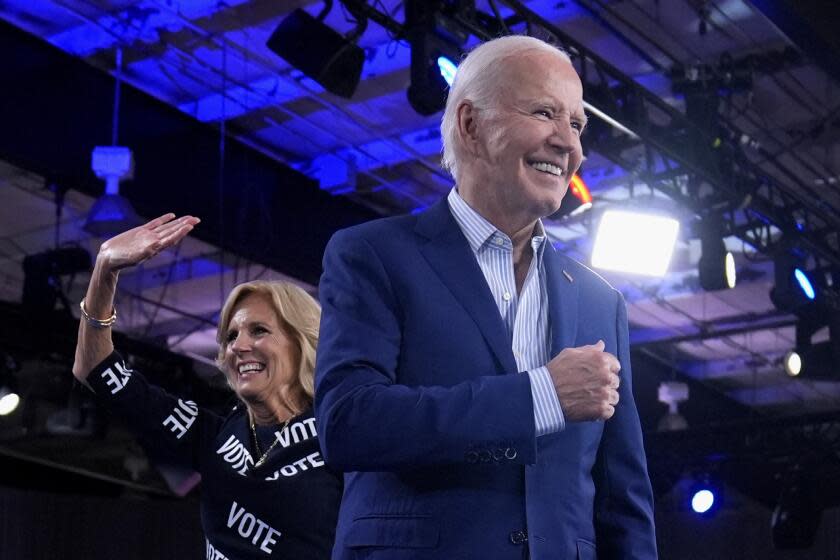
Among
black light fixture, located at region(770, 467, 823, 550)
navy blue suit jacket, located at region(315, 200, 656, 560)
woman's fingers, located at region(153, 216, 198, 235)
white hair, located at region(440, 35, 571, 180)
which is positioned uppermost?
black light fixture, located at region(770, 467, 823, 550)

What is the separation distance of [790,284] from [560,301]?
23.9 feet

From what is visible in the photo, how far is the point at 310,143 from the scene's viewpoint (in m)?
8.45

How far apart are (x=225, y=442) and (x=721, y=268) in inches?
223

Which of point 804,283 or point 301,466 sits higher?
point 804,283

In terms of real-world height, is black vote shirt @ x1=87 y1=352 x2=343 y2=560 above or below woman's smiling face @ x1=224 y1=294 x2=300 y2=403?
below

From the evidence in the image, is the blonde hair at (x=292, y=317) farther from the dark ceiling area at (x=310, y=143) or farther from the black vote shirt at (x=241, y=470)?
the dark ceiling area at (x=310, y=143)

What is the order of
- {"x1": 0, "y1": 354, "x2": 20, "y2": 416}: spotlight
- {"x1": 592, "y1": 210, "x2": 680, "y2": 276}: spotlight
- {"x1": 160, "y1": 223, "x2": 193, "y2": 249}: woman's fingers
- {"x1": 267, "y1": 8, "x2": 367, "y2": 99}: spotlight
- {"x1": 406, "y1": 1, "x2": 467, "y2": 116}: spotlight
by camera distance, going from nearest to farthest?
{"x1": 160, "y1": 223, "x2": 193, "y2": 249}: woman's fingers → {"x1": 406, "y1": 1, "x2": 467, "y2": 116}: spotlight → {"x1": 267, "y1": 8, "x2": 367, "y2": 99}: spotlight → {"x1": 592, "y1": 210, "x2": 680, "y2": 276}: spotlight → {"x1": 0, "y1": 354, "x2": 20, "y2": 416}: spotlight

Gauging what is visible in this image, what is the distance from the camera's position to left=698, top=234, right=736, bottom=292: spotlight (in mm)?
7797

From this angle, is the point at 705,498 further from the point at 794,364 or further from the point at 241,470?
the point at 241,470

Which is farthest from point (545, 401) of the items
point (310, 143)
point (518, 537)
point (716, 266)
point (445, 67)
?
point (310, 143)

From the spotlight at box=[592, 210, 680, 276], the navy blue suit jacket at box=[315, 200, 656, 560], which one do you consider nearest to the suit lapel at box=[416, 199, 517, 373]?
the navy blue suit jacket at box=[315, 200, 656, 560]

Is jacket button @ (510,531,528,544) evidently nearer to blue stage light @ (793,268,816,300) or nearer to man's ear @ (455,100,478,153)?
man's ear @ (455,100,478,153)

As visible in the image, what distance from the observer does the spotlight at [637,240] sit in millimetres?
7344

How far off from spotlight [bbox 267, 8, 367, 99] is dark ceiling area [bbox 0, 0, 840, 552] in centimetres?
2
